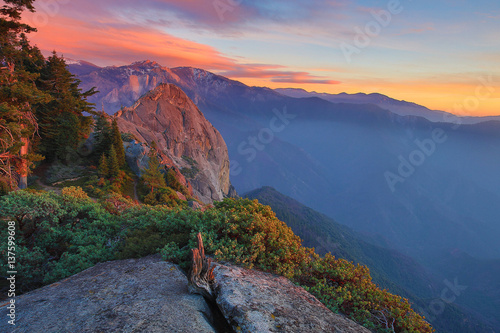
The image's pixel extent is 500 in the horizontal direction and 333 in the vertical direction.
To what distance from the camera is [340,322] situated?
621 cm

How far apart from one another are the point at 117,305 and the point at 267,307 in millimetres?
3402

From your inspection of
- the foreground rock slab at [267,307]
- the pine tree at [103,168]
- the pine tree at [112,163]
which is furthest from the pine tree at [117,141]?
the foreground rock slab at [267,307]

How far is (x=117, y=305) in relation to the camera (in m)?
5.77

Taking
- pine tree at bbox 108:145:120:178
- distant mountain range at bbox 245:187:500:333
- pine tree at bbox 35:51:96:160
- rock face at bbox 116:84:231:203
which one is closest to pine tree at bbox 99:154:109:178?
pine tree at bbox 108:145:120:178

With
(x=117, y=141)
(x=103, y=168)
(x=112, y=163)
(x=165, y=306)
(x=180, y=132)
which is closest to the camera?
(x=165, y=306)

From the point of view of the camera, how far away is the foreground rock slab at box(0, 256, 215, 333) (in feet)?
16.9

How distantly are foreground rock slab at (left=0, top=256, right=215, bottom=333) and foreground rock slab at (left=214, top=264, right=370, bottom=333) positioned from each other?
0.63 metres

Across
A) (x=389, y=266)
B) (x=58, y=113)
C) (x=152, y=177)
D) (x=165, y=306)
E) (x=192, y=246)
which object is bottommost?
(x=389, y=266)

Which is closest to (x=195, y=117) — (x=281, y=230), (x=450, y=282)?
(x=281, y=230)

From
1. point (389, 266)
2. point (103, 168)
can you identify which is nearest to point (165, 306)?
point (103, 168)

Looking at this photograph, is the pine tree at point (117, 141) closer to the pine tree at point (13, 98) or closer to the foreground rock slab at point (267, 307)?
the pine tree at point (13, 98)

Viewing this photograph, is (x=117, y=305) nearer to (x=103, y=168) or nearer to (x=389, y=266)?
(x=103, y=168)

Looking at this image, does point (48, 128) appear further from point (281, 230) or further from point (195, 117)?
point (195, 117)

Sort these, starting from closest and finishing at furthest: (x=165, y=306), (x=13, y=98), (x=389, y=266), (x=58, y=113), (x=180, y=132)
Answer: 1. (x=165, y=306)
2. (x=13, y=98)
3. (x=58, y=113)
4. (x=180, y=132)
5. (x=389, y=266)
